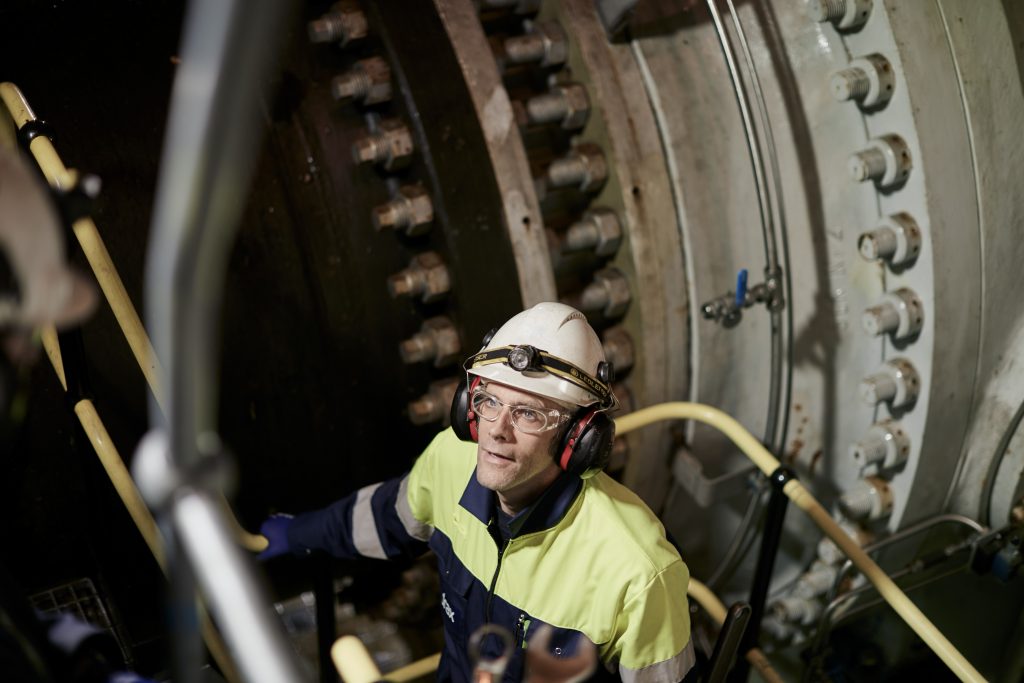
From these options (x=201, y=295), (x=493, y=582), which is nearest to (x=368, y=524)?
(x=493, y=582)

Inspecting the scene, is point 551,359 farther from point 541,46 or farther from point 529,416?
point 541,46

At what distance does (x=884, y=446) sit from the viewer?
7.76 feet

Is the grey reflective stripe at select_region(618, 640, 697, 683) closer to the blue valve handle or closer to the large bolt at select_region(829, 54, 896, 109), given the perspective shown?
the blue valve handle

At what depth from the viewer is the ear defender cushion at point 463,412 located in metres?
1.87

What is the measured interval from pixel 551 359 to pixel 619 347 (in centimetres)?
53

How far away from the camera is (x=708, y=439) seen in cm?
247

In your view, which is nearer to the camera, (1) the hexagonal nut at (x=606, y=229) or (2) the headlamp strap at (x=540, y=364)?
(2) the headlamp strap at (x=540, y=364)

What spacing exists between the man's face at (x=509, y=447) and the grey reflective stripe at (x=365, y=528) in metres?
0.38

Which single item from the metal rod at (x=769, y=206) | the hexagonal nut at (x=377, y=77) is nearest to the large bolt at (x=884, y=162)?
the metal rod at (x=769, y=206)

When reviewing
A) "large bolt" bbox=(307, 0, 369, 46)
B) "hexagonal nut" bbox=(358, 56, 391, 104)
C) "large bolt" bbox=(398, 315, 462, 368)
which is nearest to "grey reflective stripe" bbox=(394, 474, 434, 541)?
"large bolt" bbox=(398, 315, 462, 368)

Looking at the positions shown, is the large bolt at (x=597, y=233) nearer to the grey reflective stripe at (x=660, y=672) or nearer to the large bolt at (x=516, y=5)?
the large bolt at (x=516, y=5)

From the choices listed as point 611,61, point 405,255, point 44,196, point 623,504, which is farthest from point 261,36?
point 611,61

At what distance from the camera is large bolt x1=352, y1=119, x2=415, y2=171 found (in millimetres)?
2059

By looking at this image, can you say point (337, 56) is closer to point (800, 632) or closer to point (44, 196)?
point (44, 196)
